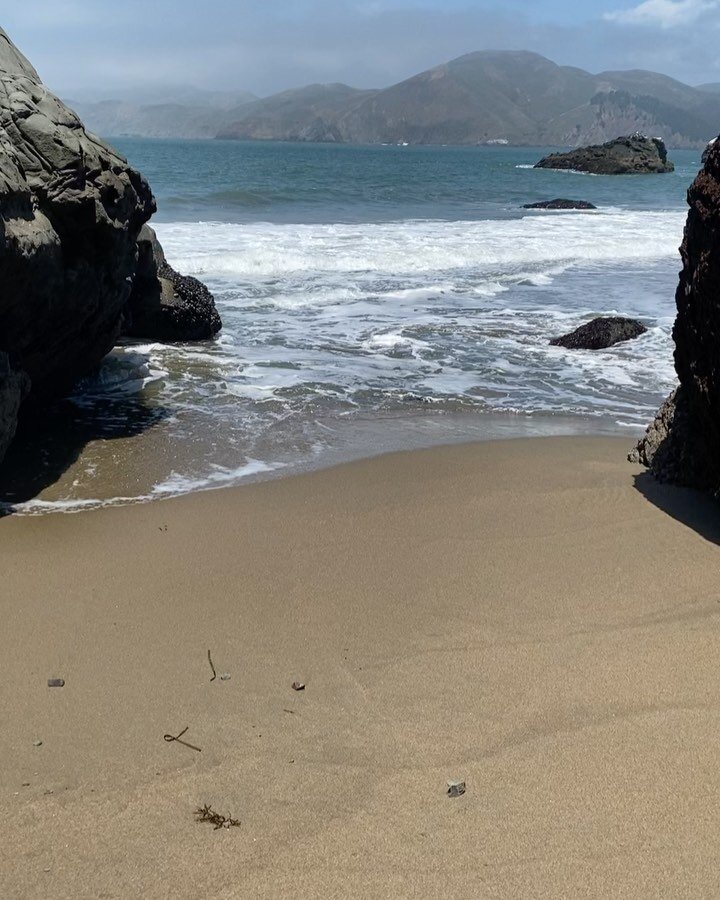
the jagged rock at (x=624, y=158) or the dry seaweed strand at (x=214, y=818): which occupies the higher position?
the jagged rock at (x=624, y=158)

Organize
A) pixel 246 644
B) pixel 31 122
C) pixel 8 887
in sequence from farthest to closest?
pixel 31 122 < pixel 246 644 < pixel 8 887

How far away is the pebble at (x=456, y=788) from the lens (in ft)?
9.24

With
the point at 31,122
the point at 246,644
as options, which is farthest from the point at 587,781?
the point at 31,122

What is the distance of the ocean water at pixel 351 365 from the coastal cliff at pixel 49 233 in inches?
28.6

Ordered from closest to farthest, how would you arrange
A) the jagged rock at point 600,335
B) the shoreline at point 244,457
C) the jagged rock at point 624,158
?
the shoreline at point 244,457, the jagged rock at point 600,335, the jagged rock at point 624,158

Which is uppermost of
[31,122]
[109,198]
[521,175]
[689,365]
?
[521,175]

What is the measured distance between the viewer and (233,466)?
21.1 feet

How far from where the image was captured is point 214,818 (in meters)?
2.75

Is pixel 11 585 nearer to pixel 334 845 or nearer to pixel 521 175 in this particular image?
pixel 334 845

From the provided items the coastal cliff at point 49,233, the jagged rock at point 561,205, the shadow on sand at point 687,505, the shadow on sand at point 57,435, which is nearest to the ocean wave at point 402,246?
the shadow on sand at point 57,435

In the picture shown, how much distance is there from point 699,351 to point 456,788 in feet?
10.8

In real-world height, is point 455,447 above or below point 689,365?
below

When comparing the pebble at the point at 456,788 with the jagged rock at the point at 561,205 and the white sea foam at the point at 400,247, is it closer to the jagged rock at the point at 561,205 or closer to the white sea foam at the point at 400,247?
the white sea foam at the point at 400,247

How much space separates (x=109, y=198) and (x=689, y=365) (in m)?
4.17
